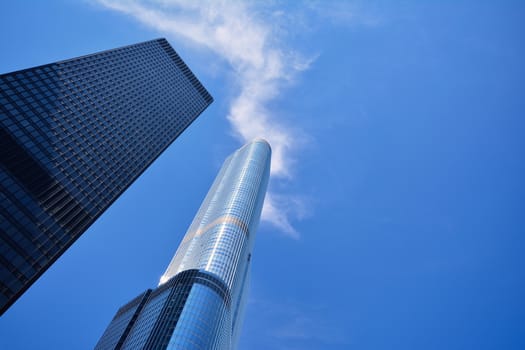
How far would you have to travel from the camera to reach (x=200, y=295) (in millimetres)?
95875

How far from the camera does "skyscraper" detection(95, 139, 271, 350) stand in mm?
86625

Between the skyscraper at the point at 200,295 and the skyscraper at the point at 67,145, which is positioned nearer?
the skyscraper at the point at 67,145

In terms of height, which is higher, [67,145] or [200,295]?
[67,145]

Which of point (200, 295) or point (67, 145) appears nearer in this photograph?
point (67, 145)

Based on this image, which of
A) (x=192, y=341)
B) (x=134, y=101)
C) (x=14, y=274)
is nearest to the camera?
(x=14, y=274)

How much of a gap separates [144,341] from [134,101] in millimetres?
86232

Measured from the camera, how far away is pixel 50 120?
84125 millimetres

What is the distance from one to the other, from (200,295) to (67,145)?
58948 mm

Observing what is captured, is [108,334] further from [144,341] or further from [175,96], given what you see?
[175,96]

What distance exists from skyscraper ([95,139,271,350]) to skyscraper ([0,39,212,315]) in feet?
116

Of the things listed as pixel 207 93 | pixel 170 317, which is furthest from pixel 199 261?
pixel 207 93

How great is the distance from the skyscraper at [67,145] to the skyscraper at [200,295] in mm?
35403

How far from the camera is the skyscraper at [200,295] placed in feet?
284

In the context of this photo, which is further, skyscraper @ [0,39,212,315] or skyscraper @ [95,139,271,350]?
skyscraper @ [95,139,271,350]
